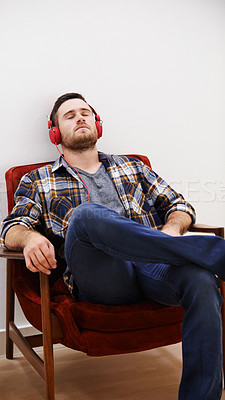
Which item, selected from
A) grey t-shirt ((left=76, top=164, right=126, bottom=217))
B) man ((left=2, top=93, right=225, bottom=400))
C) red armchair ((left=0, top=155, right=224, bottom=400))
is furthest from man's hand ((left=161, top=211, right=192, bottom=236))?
red armchair ((left=0, top=155, right=224, bottom=400))

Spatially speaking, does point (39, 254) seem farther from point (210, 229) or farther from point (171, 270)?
point (210, 229)

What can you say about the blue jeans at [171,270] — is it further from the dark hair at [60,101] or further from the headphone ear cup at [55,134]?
the dark hair at [60,101]

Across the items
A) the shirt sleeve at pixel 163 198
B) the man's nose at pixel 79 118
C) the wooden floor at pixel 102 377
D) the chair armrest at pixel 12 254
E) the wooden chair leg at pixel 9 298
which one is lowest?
the wooden floor at pixel 102 377

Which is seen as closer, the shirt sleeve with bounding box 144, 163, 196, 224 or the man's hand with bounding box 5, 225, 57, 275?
the man's hand with bounding box 5, 225, 57, 275

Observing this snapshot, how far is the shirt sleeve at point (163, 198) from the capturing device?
1890 millimetres

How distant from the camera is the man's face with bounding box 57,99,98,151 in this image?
1954 millimetres

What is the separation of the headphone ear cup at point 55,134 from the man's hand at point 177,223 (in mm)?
666

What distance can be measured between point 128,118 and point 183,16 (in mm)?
733

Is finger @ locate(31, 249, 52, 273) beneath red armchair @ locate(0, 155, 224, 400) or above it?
above

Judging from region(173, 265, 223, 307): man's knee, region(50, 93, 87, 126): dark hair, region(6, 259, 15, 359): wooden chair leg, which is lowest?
region(6, 259, 15, 359): wooden chair leg

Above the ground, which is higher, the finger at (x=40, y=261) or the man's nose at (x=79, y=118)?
the man's nose at (x=79, y=118)

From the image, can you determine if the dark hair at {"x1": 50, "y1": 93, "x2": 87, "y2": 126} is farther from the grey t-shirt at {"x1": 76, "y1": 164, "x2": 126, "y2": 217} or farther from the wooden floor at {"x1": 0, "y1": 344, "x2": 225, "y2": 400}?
the wooden floor at {"x1": 0, "y1": 344, "x2": 225, "y2": 400}

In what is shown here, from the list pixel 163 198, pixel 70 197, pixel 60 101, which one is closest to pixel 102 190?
pixel 70 197

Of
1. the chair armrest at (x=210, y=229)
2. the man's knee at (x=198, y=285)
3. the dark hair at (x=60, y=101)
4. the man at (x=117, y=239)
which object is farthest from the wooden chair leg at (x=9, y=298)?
the man's knee at (x=198, y=285)
